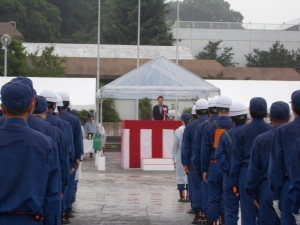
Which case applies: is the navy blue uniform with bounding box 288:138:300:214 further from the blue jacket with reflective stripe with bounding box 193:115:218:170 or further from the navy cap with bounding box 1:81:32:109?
the blue jacket with reflective stripe with bounding box 193:115:218:170

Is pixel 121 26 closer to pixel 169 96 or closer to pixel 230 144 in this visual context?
pixel 169 96

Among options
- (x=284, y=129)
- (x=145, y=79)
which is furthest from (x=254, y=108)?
(x=145, y=79)

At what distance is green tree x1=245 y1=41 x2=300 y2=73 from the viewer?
7256cm

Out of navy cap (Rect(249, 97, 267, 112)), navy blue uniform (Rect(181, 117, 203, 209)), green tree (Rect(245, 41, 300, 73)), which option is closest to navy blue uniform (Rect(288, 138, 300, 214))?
navy cap (Rect(249, 97, 267, 112))

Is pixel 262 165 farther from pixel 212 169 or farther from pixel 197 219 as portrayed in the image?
pixel 197 219

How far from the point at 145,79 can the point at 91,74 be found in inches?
1262

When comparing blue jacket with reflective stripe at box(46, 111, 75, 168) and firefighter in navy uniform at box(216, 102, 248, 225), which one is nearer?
firefighter in navy uniform at box(216, 102, 248, 225)

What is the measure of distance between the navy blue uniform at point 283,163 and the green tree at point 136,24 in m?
56.6

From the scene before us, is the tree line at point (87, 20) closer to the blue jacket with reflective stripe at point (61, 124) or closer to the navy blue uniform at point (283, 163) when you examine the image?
the blue jacket with reflective stripe at point (61, 124)

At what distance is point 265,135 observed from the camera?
7.36 meters

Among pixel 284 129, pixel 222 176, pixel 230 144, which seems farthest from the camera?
pixel 222 176

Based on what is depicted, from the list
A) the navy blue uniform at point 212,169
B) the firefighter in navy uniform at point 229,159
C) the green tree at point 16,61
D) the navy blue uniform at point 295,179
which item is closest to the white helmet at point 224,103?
the navy blue uniform at point 212,169

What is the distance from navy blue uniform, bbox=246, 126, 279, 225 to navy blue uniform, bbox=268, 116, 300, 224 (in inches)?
30.7

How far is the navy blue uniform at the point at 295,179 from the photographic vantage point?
19.0ft
